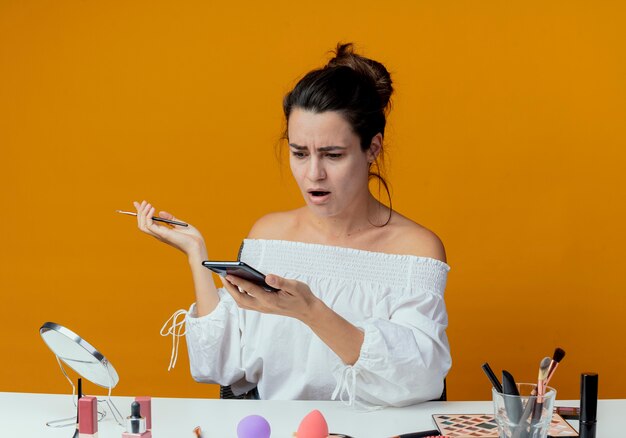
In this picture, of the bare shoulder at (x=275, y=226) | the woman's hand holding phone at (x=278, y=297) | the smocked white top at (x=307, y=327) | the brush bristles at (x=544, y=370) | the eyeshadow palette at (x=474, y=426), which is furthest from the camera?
the bare shoulder at (x=275, y=226)

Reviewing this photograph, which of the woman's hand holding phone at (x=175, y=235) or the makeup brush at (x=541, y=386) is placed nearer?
the makeup brush at (x=541, y=386)

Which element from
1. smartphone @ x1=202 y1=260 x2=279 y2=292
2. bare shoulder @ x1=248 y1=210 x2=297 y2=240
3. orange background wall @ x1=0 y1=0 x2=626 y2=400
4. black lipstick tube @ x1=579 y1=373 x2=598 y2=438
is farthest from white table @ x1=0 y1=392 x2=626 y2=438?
orange background wall @ x1=0 y1=0 x2=626 y2=400

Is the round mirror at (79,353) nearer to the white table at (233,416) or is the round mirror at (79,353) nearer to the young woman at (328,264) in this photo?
the white table at (233,416)

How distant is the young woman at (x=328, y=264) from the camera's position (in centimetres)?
228

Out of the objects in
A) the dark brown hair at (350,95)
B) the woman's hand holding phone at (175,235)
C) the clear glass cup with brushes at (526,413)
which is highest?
the dark brown hair at (350,95)

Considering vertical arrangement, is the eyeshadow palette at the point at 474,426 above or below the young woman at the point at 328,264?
below

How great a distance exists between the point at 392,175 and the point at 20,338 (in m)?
1.66

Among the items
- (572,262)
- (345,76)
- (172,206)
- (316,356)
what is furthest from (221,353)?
(572,262)

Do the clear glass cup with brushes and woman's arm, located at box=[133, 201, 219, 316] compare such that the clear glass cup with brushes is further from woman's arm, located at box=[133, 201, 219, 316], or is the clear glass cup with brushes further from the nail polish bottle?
woman's arm, located at box=[133, 201, 219, 316]

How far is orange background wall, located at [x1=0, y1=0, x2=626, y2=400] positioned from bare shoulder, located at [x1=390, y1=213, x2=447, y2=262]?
91cm

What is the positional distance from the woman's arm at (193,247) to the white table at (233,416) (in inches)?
14.5

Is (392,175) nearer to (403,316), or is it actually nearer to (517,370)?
(517,370)

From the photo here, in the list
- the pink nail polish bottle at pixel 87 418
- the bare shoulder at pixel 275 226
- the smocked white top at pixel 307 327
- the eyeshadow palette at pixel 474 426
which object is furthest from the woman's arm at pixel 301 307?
the bare shoulder at pixel 275 226

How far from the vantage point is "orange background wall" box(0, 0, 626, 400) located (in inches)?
130
